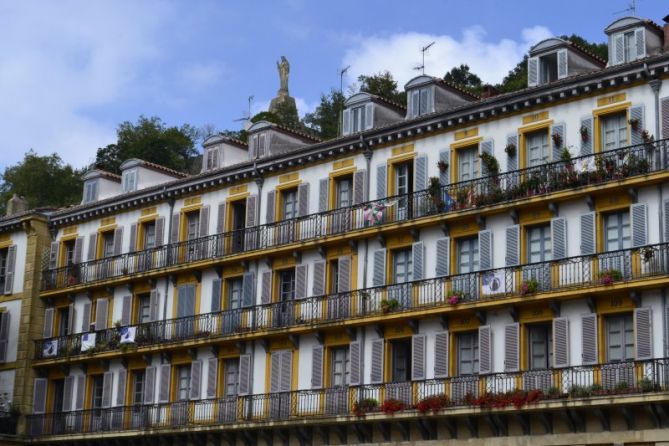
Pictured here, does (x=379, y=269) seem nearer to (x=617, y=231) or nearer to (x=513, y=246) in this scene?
(x=513, y=246)

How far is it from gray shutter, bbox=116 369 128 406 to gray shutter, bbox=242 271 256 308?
6.89m

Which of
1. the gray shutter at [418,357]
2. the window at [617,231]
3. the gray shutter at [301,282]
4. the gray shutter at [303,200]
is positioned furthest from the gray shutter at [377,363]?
the window at [617,231]

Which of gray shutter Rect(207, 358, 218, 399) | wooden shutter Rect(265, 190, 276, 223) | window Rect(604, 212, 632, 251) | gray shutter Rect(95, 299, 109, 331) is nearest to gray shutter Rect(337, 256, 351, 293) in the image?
wooden shutter Rect(265, 190, 276, 223)

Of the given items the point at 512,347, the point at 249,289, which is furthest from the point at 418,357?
the point at 249,289

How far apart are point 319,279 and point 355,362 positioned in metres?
3.59

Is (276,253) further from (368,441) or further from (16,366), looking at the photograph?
(16,366)

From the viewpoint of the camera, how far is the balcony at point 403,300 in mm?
37969

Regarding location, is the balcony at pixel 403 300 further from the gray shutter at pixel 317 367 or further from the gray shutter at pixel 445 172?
the gray shutter at pixel 445 172

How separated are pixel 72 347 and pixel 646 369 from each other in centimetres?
2654

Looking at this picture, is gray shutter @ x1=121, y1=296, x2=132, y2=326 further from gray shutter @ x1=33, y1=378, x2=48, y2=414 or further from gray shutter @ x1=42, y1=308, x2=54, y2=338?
gray shutter @ x1=33, y1=378, x2=48, y2=414

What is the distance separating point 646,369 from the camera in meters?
36.7

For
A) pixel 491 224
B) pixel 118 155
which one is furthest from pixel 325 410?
pixel 118 155

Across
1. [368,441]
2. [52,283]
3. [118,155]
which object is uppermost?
→ [118,155]

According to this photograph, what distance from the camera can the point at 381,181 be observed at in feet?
151
